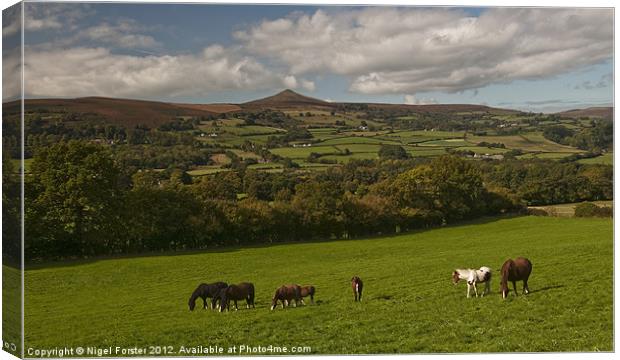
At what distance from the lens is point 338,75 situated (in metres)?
14.7

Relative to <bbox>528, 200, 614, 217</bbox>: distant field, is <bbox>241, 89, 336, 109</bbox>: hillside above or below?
above

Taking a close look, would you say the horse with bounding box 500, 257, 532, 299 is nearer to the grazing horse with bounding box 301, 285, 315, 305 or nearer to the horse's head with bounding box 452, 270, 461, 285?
the horse's head with bounding box 452, 270, 461, 285

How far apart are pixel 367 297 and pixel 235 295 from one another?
2810 mm

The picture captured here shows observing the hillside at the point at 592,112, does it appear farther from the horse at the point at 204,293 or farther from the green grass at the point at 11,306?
the green grass at the point at 11,306

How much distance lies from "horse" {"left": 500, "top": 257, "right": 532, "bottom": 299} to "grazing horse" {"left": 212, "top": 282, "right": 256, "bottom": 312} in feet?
17.8

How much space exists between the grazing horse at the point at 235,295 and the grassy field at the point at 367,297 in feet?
0.57

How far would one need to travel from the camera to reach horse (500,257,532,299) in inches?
562

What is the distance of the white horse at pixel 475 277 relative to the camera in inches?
564

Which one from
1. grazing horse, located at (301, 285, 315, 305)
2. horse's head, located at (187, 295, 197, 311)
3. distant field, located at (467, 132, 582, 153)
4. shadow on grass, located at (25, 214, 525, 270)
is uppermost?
distant field, located at (467, 132, 582, 153)

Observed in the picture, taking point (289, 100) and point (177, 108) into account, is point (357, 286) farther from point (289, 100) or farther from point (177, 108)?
point (177, 108)

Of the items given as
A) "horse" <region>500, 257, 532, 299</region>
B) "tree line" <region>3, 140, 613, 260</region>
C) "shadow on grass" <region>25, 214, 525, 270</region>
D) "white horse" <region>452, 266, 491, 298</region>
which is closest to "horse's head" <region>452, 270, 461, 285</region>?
"white horse" <region>452, 266, 491, 298</region>

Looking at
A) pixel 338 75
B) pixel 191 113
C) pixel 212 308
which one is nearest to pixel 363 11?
pixel 338 75

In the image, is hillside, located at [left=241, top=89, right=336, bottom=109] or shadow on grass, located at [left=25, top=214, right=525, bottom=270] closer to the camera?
shadow on grass, located at [left=25, top=214, right=525, bottom=270]

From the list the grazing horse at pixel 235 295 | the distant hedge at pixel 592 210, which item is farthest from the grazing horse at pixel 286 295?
the distant hedge at pixel 592 210
